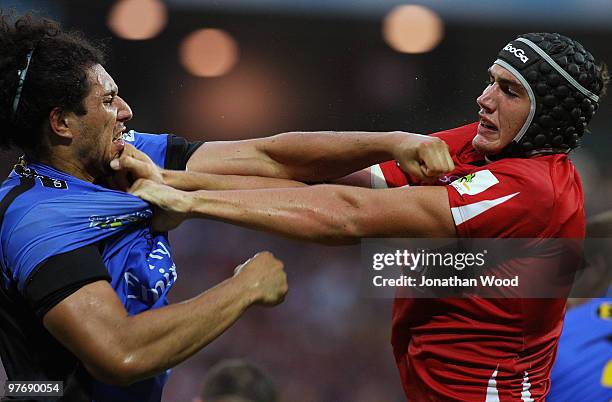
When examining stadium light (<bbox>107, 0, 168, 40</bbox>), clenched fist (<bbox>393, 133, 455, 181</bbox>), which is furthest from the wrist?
stadium light (<bbox>107, 0, 168, 40</bbox>)

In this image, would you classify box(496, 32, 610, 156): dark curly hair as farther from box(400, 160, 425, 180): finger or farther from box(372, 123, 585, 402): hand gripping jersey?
box(400, 160, 425, 180): finger

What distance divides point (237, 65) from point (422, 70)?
798mm

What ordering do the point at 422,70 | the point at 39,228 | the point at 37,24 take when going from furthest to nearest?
the point at 422,70, the point at 37,24, the point at 39,228

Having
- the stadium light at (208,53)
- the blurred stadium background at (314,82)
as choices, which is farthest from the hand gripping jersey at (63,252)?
the stadium light at (208,53)

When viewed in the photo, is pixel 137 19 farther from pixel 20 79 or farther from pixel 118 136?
pixel 20 79

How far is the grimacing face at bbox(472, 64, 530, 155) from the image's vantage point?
254 cm

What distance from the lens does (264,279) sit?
2246mm

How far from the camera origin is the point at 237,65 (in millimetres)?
3564

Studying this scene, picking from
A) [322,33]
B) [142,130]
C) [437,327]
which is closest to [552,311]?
[437,327]

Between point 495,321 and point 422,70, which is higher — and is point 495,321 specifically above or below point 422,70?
below

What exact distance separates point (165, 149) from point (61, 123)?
424 millimetres

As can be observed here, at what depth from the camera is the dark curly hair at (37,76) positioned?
87.7 inches

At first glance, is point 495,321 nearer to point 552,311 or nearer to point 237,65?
point 552,311

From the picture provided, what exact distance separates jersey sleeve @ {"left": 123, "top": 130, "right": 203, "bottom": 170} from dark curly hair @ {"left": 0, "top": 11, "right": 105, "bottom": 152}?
13.3 inches
